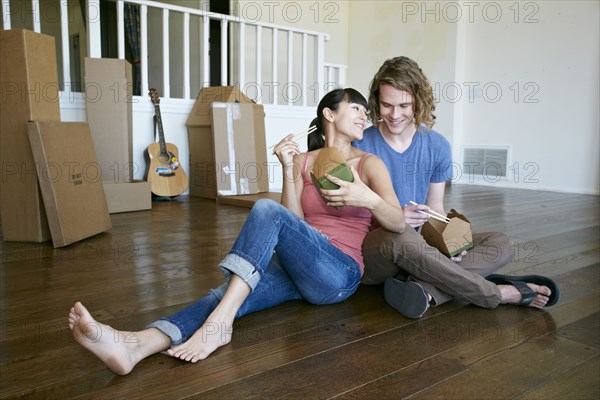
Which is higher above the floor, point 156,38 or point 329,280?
point 156,38

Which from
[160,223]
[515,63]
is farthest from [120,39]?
[515,63]

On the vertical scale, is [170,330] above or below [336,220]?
below

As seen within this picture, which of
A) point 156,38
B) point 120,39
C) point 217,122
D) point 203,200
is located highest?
point 156,38

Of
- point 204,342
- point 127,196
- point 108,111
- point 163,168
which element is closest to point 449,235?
point 204,342

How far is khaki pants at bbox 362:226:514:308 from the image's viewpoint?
1.50 m

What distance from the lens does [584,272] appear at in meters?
2.08

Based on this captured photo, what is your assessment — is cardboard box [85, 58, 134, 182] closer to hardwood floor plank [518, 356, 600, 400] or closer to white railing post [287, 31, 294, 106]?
white railing post [287, 31, 294, 106]

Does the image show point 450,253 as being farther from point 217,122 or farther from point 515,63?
point 515,63

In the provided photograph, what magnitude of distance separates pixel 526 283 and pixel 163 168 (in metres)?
3.23

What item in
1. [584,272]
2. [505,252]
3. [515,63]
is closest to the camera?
[505,252]

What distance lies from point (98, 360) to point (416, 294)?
2.87ft

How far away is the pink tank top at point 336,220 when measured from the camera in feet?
5.08

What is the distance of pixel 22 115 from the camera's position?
7.70ft

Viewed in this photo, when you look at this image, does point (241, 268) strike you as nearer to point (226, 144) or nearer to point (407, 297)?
point (407, 297)
